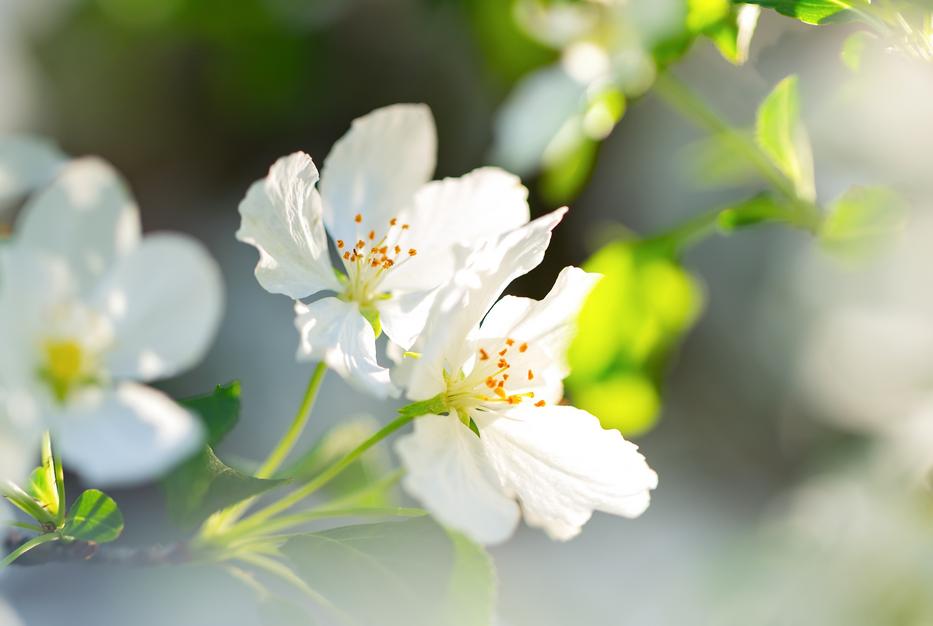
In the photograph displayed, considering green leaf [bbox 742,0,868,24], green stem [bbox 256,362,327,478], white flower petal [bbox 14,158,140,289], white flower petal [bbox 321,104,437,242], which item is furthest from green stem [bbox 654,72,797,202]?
white flower petal [bbox 14,158,140,289]

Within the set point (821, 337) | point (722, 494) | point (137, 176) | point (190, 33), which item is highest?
point (190, 33)

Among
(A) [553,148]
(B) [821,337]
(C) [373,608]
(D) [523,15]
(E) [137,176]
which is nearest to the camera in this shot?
(C) [373,608]

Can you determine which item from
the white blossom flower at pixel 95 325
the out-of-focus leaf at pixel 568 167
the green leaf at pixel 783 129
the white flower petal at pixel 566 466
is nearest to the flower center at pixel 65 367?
the white blossom flower at pixel 95 325

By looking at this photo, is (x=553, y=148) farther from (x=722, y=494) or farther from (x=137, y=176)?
(x=137, y=176)

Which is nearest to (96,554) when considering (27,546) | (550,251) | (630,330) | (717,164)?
(27,546)

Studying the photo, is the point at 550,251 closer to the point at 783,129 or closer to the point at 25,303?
the point at 783,129

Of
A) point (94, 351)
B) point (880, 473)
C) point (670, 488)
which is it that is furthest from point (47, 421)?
point (670, 488)
